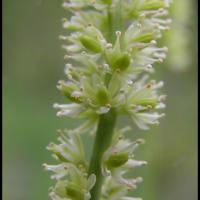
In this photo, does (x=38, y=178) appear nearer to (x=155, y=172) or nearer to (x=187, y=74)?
(x=155, y=172)

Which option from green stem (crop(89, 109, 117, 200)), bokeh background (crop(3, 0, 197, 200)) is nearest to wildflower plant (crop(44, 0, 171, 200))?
green stem (crop(89, 109, 117, 200))

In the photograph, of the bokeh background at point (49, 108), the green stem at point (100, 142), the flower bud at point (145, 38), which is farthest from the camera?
the bokeh background at point (49, 108)

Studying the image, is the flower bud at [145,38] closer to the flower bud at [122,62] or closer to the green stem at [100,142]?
the flower bud at [122,62]

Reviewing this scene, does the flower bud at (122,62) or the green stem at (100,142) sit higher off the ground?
the flower bud at (122,62)

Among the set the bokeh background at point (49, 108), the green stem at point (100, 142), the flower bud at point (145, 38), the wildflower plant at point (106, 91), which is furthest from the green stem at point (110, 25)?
the bokeh background at point (49, 108)

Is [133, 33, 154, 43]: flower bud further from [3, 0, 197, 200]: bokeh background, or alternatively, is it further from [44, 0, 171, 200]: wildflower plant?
[3, 0, 197, 200]: bokeh background

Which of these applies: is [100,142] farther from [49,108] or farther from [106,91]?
[49,108]

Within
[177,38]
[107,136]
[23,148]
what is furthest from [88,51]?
[23,148]
